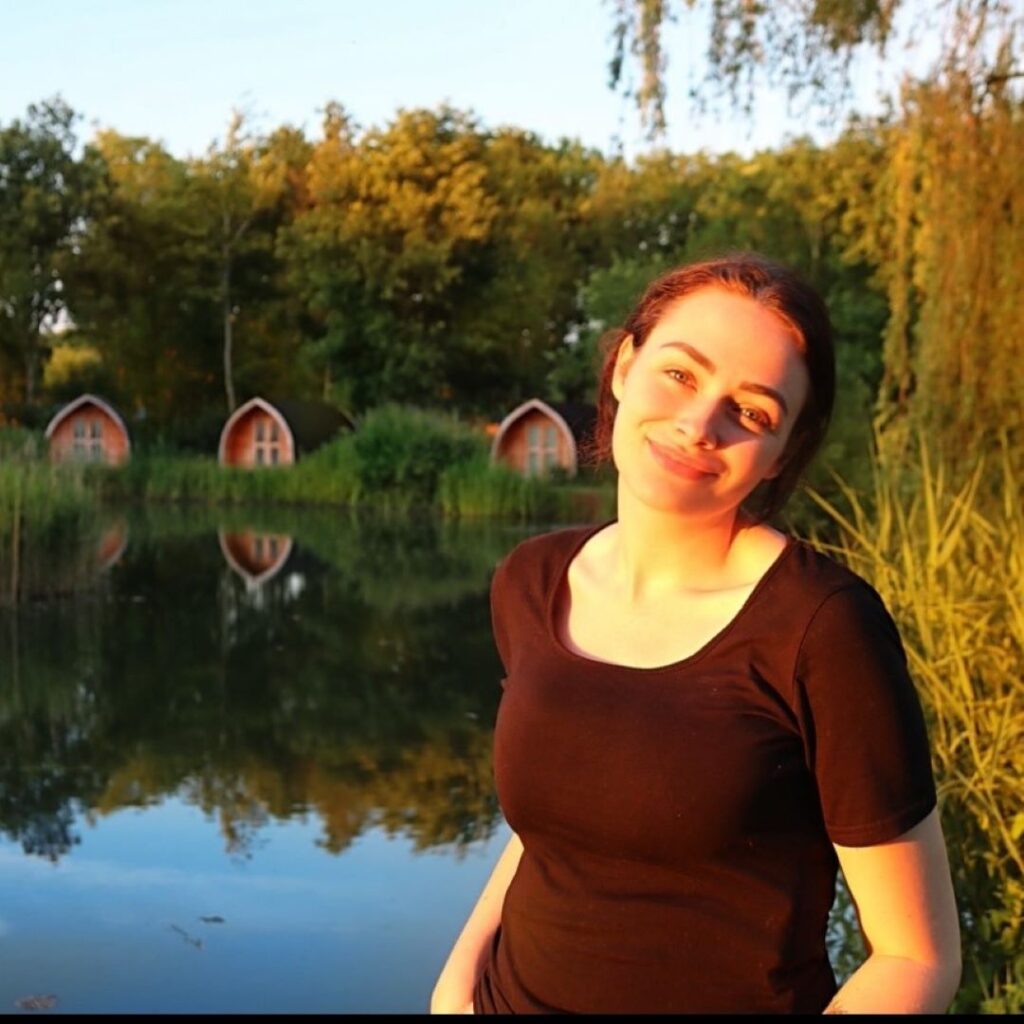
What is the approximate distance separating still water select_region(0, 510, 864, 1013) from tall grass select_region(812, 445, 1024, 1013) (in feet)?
1.34

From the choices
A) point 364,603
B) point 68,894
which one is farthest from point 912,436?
point 364,603

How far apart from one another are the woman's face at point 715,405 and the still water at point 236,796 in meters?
2.87

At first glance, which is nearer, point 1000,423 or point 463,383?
point 1000,423

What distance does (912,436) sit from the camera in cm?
560

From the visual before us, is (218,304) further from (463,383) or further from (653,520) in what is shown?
(653,520)

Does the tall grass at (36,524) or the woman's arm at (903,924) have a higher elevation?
the woman's arm at (903,924)

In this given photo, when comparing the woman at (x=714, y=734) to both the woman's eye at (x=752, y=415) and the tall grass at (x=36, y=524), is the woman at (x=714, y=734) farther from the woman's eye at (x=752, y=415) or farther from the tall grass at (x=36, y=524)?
the tall grass at (x=36, y=524)

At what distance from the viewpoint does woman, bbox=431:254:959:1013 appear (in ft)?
3.75

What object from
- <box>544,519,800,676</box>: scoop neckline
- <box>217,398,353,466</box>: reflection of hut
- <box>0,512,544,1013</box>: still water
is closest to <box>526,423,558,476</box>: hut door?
<box>217,398,353,466</box>: reflection of hut

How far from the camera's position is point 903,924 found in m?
1.17

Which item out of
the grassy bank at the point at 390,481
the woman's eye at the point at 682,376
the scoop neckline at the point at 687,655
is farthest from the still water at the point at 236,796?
the grassy bank at the point at 390,481

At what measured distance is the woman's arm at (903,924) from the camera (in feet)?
3.77

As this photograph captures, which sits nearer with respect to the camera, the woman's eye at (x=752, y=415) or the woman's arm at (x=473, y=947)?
the woman's eye at (x=752, y=415)

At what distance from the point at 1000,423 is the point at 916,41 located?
4.77 feet
